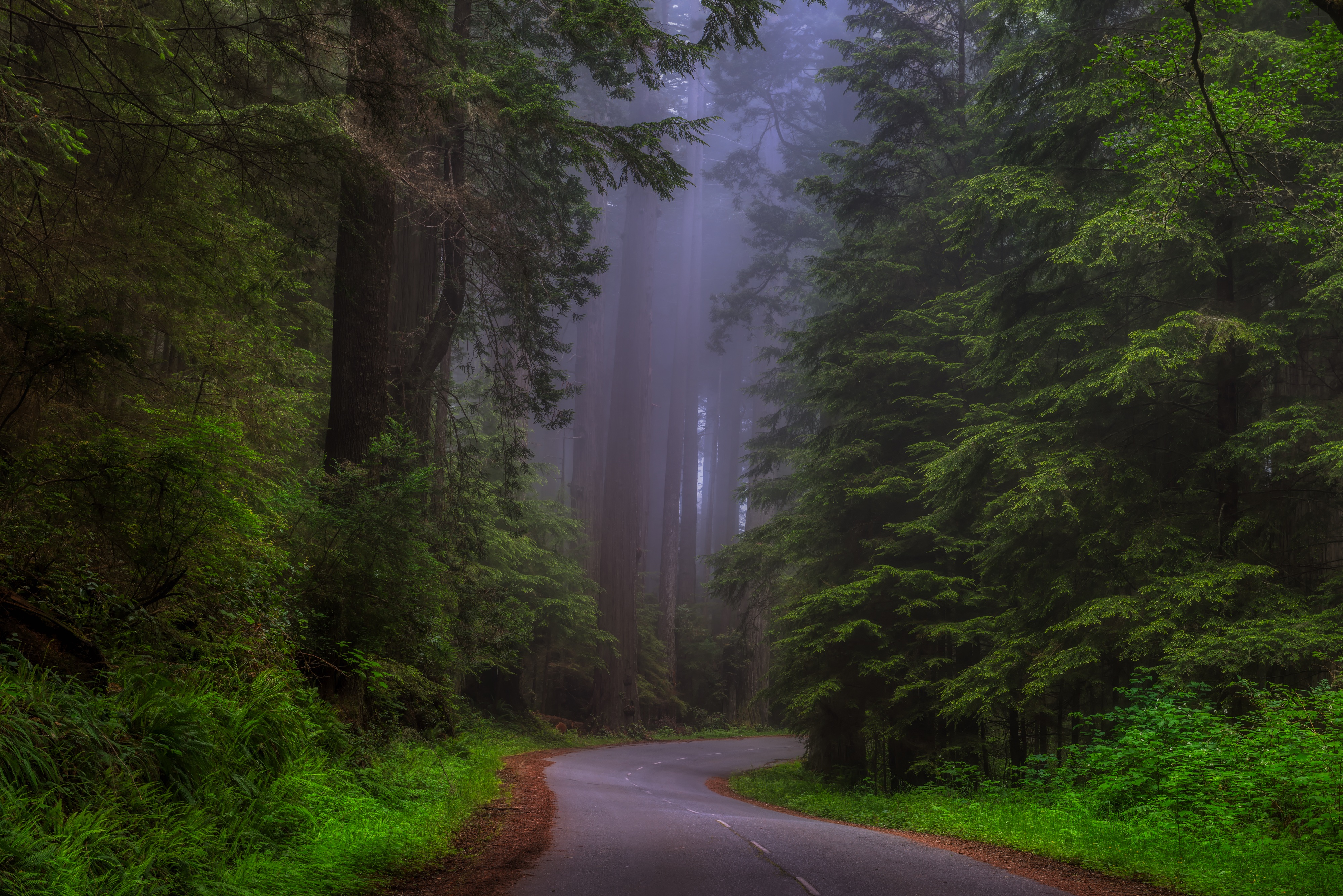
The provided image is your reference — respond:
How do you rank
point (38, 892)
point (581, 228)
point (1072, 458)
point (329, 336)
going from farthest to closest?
point (581, 228) → point (329, 336) → point (1072, 458) → point (38, 892)

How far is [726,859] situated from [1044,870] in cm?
311

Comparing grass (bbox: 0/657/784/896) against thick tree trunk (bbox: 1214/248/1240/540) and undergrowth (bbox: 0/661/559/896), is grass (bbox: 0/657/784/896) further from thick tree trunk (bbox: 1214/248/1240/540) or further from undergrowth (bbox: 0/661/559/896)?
thick tree trunk (bbox: 1214/248/1240/540)

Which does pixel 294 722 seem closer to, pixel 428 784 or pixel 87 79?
pixel 428 784

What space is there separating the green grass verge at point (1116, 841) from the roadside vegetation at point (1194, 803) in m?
0.02

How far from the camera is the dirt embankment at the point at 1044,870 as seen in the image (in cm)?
664

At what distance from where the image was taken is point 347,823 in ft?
21.0

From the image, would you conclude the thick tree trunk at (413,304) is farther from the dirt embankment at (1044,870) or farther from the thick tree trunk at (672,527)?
the thick tree trunk at (672,527)

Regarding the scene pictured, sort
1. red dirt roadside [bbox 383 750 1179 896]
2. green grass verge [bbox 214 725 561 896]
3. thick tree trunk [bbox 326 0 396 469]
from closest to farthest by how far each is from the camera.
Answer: green grass verge [bbox 214 725 561 896] → red dirt roadside [bbox 383 750 1179 896] → thick tree trunk [bbox 326 0 396 469]

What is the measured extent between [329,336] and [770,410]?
38.2m

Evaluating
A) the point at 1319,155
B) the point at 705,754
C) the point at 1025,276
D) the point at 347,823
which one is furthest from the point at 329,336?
the point at 705,754

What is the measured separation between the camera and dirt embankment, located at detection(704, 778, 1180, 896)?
664cm

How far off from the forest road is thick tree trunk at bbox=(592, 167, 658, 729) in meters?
15.2

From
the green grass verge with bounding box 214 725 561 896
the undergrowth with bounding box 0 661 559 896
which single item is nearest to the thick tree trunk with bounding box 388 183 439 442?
the green grass verge with bounding box 214 725 561 896

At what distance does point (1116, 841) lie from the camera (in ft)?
26.5
